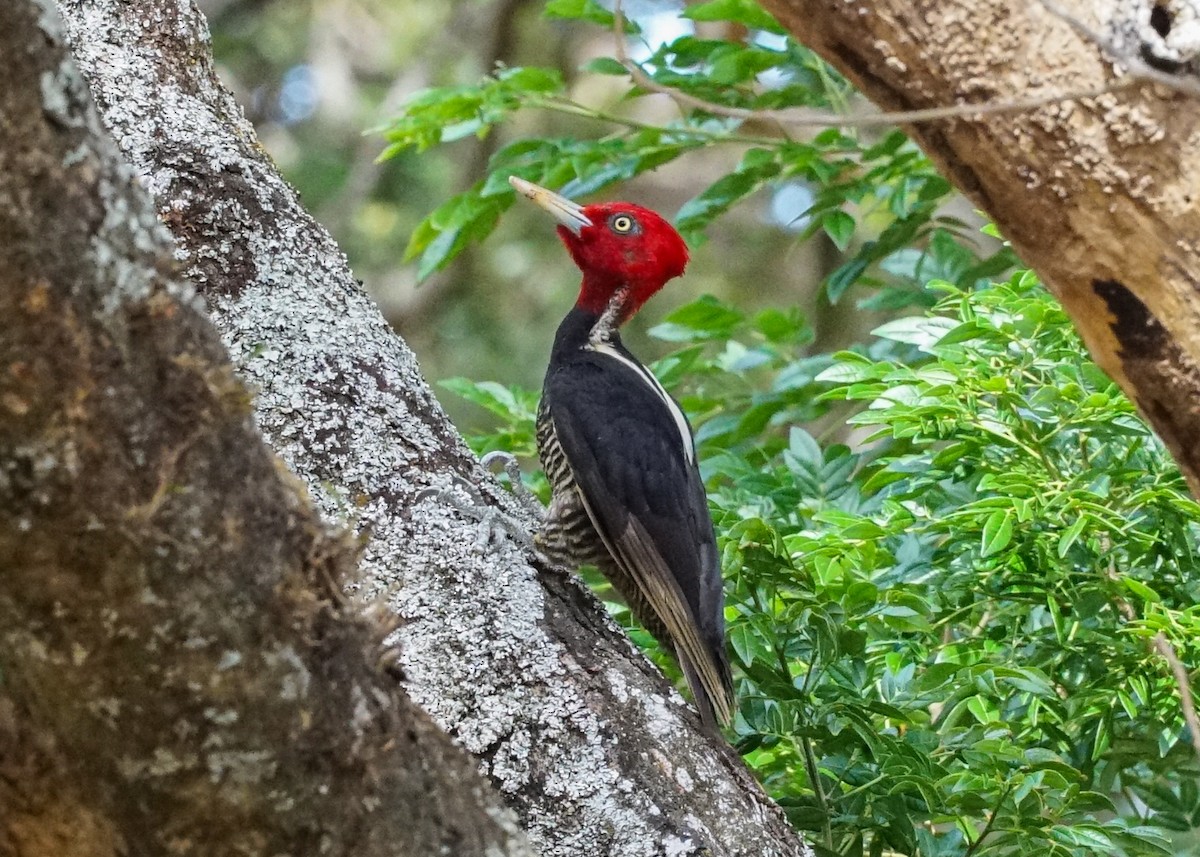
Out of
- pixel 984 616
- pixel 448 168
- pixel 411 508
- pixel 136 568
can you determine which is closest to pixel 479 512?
pixel 411 508

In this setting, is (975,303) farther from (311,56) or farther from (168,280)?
(311,56)

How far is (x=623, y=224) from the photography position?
3.71m

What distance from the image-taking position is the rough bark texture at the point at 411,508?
2.05 meters

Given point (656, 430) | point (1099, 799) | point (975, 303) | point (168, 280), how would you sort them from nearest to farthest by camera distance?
point (168, 280), point (1099, 799), point (975, 303), point (656, 430)

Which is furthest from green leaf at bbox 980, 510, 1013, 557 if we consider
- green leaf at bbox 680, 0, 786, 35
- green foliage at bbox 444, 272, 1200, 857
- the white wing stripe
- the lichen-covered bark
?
green leaf at bbox 680, 0, 786, 35

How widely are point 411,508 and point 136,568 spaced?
49.7 inches

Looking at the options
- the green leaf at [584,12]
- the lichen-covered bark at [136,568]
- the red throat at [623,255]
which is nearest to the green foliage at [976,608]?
the red throat at [623,255]

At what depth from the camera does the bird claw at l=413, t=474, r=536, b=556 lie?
2.35 metres

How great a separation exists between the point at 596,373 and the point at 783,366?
712 mm

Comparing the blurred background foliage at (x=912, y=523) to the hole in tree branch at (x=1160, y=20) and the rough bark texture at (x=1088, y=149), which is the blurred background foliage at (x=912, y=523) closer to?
the rough bark texture at (x=1088, y=149)

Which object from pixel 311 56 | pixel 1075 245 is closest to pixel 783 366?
pixel 1075 245

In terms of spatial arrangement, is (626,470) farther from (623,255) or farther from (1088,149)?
(1088,149)

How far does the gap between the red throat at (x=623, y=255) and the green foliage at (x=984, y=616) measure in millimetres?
1160

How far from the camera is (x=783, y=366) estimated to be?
3.84m
